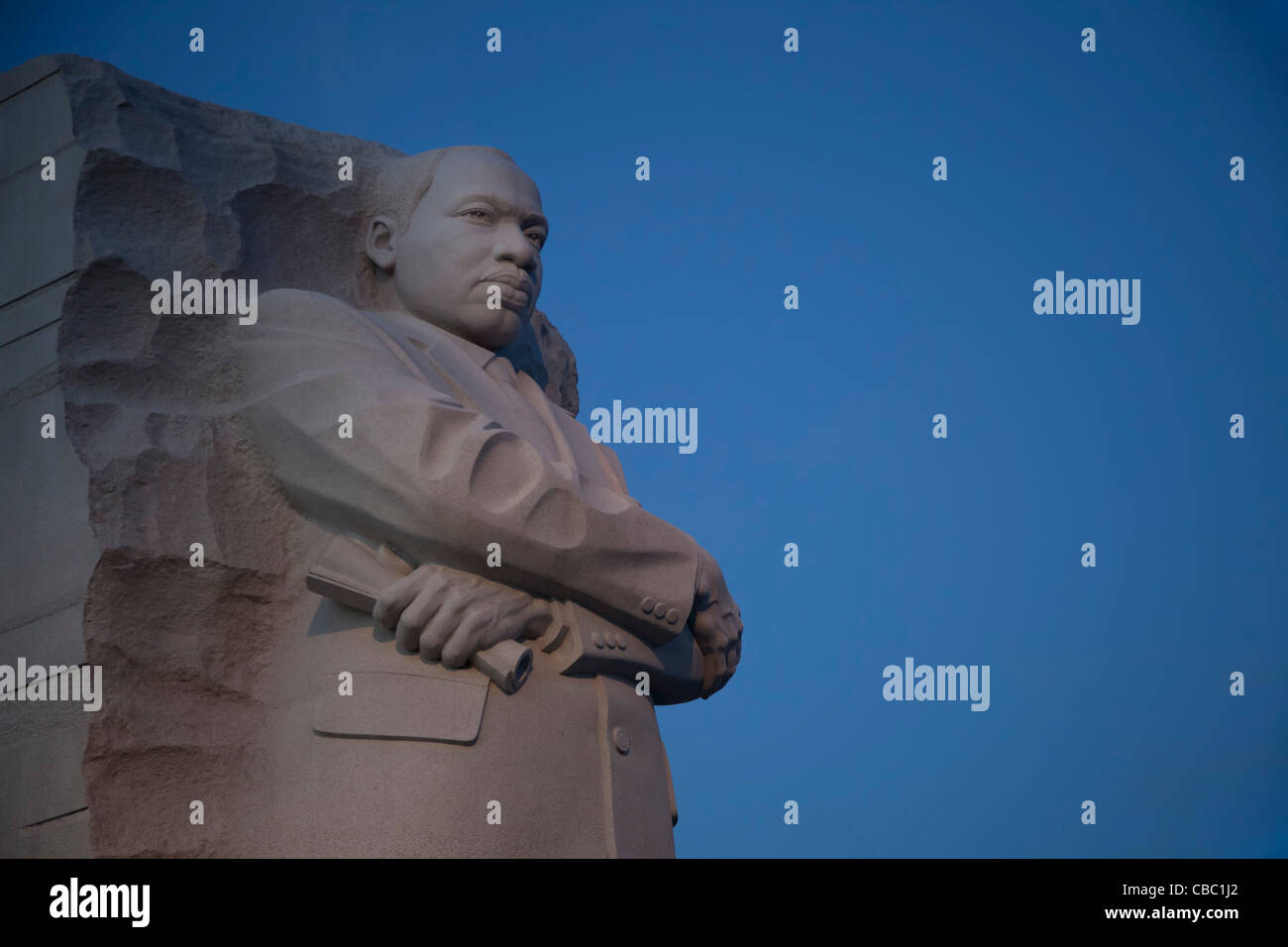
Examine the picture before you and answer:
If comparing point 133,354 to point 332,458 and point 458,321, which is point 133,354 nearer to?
point 332,458

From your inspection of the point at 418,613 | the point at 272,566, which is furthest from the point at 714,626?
the point at 272,566

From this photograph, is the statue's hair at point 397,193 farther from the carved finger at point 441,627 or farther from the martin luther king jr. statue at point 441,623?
the carved finger at point 441,627

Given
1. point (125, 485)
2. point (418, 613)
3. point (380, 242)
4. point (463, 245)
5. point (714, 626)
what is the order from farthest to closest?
point (380, 242), point (463, 245), point (714, 626), point (125, 485), point (418, 613)

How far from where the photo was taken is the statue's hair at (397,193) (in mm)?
5992

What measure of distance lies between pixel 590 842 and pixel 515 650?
69 centimetres

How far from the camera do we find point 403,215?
19.7 feet

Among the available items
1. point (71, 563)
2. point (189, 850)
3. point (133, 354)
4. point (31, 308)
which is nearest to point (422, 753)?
point (189, 850)

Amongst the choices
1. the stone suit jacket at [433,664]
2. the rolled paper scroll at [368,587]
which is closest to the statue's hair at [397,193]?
the stone suit jacket at [433,664]

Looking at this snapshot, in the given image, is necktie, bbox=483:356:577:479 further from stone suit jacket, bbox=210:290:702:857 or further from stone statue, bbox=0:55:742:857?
stone suit jacket, bbox=210:290:702:857

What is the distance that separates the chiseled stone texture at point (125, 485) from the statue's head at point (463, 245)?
20.7 inches

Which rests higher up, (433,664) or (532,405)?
(532,405)

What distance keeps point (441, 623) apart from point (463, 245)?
178 centimetres

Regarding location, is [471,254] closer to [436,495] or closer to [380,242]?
[380,242]

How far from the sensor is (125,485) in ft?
16.0
